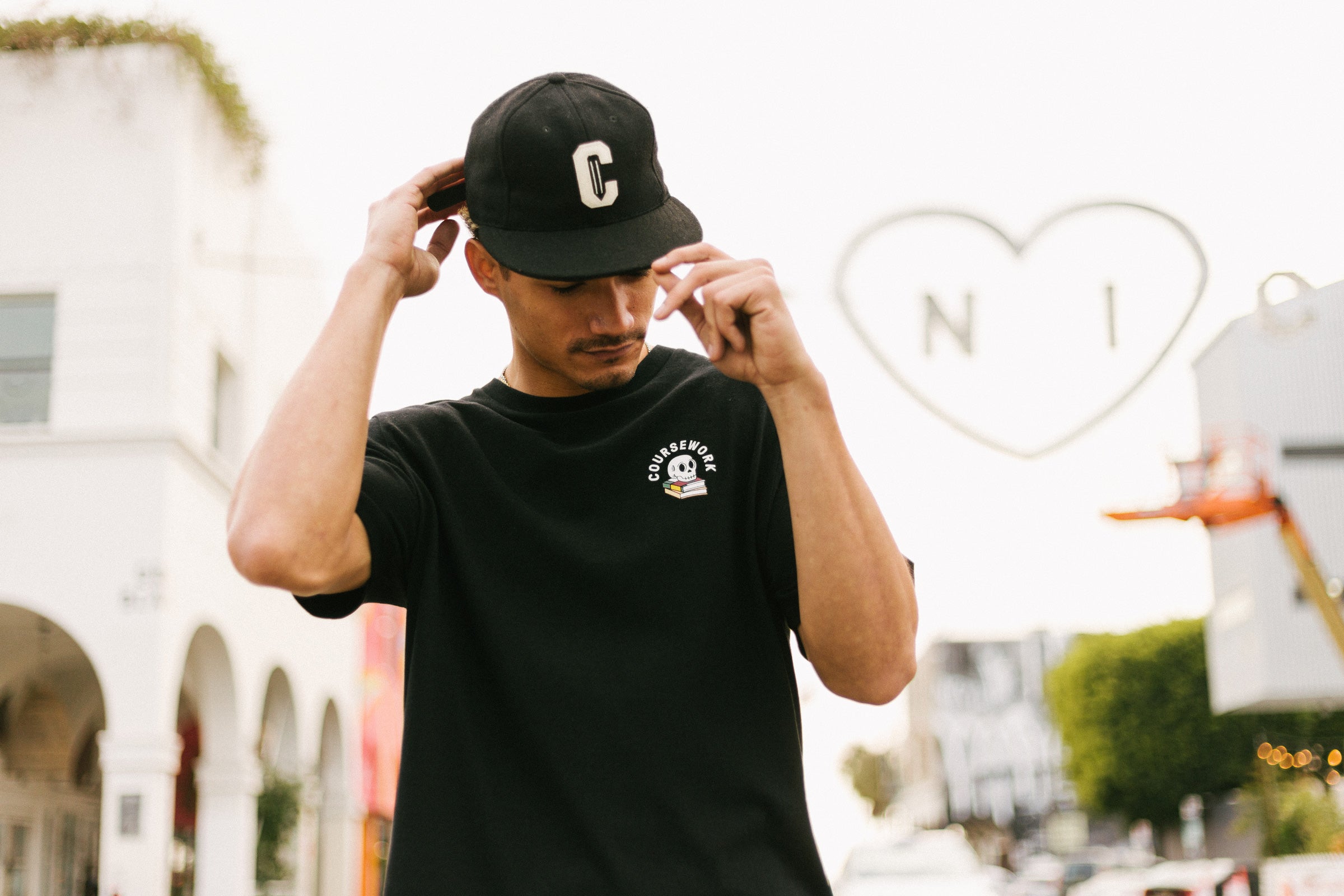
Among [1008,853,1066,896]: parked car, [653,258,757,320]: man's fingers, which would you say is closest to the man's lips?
[653,258,757,320]: man's fingers

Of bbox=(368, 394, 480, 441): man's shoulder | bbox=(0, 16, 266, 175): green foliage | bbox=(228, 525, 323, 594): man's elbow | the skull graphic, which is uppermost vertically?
bbox=(0, 16, 266, 175): green foliage

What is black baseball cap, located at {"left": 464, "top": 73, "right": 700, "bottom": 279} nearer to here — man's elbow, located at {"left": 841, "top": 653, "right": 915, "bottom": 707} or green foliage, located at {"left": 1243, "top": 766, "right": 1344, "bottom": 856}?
man's elbow, located at {"left": 841, "top": 653, "right": 915, "bottom": 707}

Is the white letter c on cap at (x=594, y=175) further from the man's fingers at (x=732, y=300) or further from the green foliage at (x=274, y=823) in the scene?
the green foliage at (x=274, y=823)

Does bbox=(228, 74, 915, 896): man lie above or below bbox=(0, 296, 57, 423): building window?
below

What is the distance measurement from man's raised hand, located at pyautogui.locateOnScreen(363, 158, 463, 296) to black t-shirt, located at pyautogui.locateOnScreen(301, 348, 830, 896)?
0.45 feet

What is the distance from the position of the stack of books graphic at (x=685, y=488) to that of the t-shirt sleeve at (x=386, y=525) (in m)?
0.23

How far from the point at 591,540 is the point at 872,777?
272ft

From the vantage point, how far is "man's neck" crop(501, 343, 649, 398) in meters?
1.30

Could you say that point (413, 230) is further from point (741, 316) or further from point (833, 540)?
point (833, 540)

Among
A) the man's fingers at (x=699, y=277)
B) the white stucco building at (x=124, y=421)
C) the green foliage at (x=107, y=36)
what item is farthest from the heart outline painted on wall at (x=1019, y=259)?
the green foliage at (x=107, y=36)

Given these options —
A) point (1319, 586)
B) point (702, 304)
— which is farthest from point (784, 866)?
point (1319, 586)

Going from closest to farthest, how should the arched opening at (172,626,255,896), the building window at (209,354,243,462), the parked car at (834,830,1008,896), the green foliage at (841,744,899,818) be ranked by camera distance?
the parked car at (834,830,1008,896)
the arched opening at (172,626,255,896)
the building window at (209,354,243,462)
the green foliage at (841,744,899,818)

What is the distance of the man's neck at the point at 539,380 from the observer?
1302 millimetres

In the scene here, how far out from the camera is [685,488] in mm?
1212
